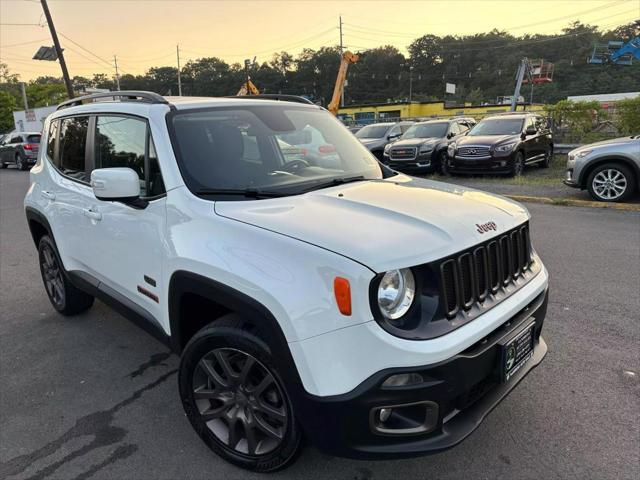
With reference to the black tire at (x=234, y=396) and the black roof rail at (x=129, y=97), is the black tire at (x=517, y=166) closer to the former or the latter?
the black roof rail at (x=129, y=97)

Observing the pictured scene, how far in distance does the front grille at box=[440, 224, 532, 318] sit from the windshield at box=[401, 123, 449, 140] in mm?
12689

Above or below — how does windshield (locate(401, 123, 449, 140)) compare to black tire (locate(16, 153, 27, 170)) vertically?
above

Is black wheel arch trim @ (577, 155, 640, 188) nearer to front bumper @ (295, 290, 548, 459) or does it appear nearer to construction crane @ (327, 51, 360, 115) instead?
front bumper @ (295, 290, 548, 459)

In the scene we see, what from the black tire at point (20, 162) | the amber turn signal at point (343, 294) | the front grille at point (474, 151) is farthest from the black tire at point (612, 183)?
the black tire at point (20, 162)

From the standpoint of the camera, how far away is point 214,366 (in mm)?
2473

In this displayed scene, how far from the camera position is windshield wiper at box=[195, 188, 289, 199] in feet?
8.38

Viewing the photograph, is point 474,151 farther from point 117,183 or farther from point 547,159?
point 117,183

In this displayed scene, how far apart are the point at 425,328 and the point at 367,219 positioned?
0.58 metres

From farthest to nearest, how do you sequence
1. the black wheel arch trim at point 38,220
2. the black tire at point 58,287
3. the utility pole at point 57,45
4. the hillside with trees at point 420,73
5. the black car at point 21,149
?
the hillside with trees at point 420,73 → the utility pole at point 57,45 → the black car at point 21,149 → the black tire at point 58,287 → the black wheel arch trim at point 38,220

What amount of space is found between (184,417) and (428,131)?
1358cm

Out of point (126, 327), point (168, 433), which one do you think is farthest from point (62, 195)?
point (168, 433)

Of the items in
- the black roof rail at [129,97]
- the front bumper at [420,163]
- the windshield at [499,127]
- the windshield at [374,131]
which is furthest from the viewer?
the windshield at [374,131]

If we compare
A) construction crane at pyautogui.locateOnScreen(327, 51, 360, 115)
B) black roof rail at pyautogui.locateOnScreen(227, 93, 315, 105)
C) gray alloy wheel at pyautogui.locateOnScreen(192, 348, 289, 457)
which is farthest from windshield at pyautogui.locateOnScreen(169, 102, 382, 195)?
construction crane at pyautogui.locateOnScreen(327, 51, 360, 115)

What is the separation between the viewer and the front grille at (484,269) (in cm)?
208
